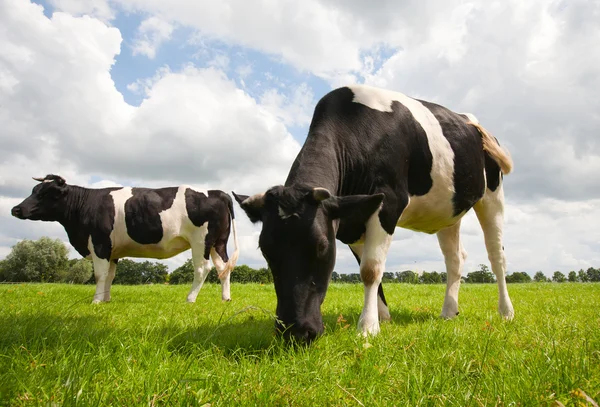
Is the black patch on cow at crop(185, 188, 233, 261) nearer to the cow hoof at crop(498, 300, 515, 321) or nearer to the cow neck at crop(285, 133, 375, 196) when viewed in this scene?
the cow neck at crop(285, 133, 375, 196)

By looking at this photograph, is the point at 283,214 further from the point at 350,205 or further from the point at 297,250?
the point at 350,205

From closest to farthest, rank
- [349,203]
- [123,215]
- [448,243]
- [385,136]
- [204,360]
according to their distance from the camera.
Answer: [204,360], [349,203], [385,136], [448,243], [123,215]

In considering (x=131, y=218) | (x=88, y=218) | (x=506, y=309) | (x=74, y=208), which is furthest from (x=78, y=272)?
(x=506, y=309)

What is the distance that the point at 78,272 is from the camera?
71.4 meters

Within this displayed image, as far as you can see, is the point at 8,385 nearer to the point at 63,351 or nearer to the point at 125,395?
the point at 125,395

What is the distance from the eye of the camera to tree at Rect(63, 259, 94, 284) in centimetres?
6941

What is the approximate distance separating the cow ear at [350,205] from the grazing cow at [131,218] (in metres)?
7.06

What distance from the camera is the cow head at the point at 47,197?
38.0 ft

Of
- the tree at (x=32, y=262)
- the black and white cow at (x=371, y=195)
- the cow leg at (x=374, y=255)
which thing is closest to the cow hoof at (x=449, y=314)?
the black and white cow at (x=371, y=195)

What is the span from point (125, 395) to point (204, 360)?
40.1 inches

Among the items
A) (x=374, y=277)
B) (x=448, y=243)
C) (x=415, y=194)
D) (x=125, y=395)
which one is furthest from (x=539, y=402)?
(x=448, y=243)

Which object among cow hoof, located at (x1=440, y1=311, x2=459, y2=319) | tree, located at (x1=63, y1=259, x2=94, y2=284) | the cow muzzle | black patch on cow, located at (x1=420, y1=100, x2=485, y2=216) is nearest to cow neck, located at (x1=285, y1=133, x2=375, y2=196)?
black patch on cow, located at (x1=420, y1=100, x2=485, y2=216)

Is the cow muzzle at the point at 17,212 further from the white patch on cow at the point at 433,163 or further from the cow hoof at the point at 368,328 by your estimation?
the cow hoof at the point at 368,328

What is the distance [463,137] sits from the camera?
6.44 metres
